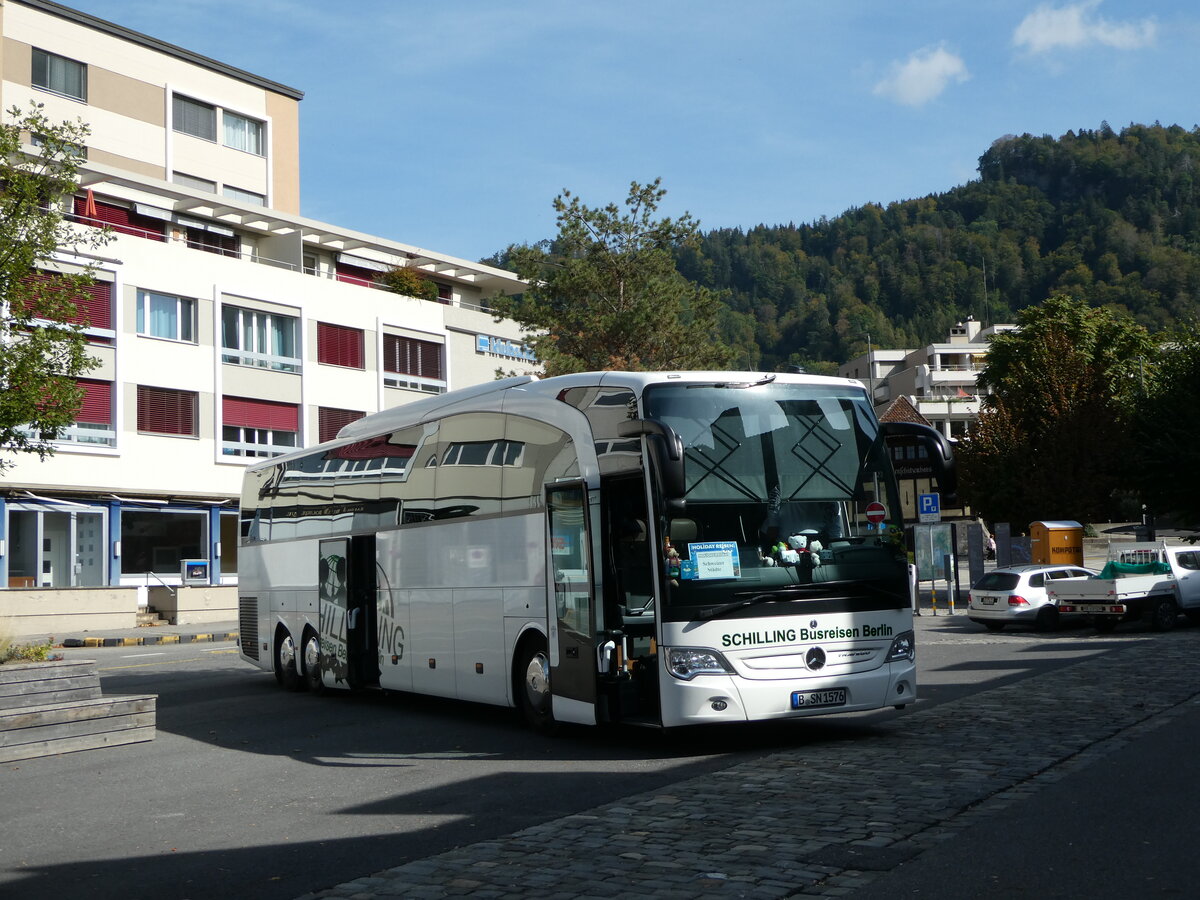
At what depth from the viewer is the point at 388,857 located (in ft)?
23.9

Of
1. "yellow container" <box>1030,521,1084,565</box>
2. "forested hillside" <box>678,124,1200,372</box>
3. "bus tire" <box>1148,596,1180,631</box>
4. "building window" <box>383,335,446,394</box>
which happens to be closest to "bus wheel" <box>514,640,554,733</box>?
"bus tire" <box>1148,596,1180,631</box>

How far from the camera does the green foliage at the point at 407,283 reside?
52.4 metres

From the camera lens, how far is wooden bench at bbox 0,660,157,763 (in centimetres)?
1169

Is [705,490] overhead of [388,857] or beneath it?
overhead

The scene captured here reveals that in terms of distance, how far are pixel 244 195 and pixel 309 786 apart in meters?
47.8

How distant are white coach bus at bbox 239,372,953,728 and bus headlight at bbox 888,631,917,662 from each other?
20 mm

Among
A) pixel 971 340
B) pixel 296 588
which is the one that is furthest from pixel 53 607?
pixel 971 340

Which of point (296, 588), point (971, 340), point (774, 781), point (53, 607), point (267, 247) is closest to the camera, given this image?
point (774, 781)

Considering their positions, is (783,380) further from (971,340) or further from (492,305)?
(971,340)

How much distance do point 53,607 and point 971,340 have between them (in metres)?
127

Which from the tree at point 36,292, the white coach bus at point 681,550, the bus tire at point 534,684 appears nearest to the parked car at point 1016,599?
the white coach bus at point 681,550

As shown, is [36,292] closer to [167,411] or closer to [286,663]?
[286,663]

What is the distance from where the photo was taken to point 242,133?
54438mm

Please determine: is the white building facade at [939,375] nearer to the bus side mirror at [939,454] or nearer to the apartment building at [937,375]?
the apartment building at [937,375]
